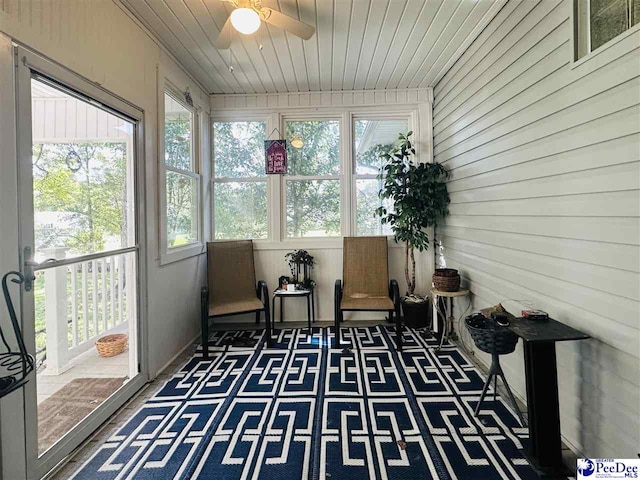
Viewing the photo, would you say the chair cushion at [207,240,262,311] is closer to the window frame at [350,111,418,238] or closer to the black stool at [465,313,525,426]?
the window frame at [350,111,418,238]

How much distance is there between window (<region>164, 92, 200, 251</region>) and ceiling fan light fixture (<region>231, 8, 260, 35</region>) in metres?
1.37

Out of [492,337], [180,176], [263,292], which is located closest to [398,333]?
[492,337]

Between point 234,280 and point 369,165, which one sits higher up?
point 369,165

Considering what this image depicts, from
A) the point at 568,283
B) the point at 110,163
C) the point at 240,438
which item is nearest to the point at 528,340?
the point at 568,283

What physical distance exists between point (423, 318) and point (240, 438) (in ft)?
7.38

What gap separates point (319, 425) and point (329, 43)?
9.48ft

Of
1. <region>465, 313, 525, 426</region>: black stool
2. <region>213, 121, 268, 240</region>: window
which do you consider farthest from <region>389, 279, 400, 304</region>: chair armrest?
<region>213, 121, 268, 240</region>: window

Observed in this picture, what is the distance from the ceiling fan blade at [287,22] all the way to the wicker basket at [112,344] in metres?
2.39

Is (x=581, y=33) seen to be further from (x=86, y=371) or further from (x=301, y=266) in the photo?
(x=86, y=371)

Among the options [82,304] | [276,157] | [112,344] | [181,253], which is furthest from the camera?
[276,157]

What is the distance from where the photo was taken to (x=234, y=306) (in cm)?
310

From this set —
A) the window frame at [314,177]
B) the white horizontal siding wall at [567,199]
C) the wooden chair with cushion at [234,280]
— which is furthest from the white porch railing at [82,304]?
the white horizontal siding wall at [567,199]

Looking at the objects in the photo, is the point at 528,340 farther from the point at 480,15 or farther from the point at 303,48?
the point at 303,48

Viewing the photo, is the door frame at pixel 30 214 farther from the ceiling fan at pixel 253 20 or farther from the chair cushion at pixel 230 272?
the chair cushion at pixel 230 272
